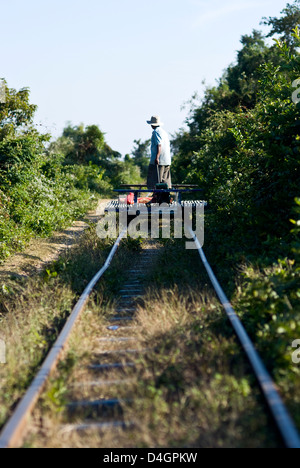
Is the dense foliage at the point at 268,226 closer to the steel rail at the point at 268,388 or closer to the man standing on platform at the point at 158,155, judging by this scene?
the steel rail at the point at 268,388

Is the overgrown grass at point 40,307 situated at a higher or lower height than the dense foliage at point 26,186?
lower

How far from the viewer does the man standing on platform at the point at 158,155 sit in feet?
37.0

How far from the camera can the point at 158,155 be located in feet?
37.3

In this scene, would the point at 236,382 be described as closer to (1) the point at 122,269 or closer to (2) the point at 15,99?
(1) the point at 122,269

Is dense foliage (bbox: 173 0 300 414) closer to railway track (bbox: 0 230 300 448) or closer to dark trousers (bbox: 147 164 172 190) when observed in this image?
railway track (bbox: 0 230 300 448)

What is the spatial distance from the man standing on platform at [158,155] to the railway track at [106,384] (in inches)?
233

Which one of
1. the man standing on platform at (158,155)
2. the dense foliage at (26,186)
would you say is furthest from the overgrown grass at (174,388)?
the man standing on platform at (158,155)

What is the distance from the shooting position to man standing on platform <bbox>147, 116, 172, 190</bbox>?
11289 mm

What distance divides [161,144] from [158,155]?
27 cm

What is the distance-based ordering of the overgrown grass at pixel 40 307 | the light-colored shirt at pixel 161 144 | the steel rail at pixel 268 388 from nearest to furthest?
1. the steel rail at pixel 268 388
2. the overgrown grass at pixel 40 307
3. the light-colored shirt at pixel 161 144

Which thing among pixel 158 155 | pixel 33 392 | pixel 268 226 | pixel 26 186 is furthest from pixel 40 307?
pixel 26 186

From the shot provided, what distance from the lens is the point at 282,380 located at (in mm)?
3736

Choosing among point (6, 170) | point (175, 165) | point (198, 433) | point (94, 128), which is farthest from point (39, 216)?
point (94, 128)
